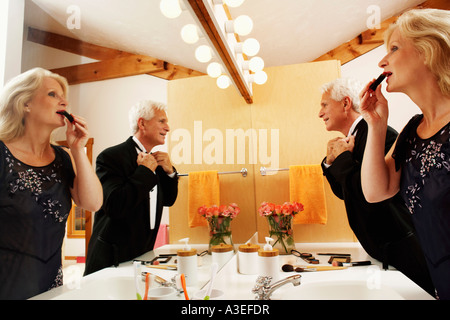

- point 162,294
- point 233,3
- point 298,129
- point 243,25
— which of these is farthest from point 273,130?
point 162,294

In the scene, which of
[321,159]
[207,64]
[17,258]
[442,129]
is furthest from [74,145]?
[321,159]

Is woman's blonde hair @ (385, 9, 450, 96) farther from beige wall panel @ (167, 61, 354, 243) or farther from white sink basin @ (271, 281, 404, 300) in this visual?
white sink basin @ (271, 281, 404, 300)

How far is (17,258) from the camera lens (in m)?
0.54

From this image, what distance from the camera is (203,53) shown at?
4.14 feet

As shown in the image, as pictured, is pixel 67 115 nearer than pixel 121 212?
Yes

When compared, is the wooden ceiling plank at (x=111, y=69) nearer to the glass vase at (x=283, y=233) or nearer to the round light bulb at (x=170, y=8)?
the round light bulb at (x=170, y=8)

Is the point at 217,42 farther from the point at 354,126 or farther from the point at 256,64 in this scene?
the point at 354,126

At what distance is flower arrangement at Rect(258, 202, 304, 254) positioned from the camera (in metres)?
1.43

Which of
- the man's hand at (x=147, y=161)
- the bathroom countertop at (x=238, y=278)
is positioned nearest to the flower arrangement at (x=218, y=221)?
the bathroom countertop at (x=238, y=278)

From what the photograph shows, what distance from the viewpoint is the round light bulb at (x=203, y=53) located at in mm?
1225

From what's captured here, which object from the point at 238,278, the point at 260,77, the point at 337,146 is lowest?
the point at 238,278

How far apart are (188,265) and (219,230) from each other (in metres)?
0.46

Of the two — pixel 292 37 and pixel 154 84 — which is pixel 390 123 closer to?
pixel 292 37

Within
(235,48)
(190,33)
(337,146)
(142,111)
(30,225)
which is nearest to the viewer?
(30,225)
